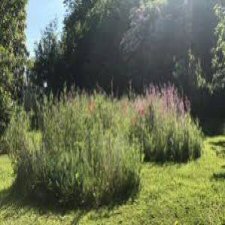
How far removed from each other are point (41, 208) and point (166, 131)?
4442 millimetres

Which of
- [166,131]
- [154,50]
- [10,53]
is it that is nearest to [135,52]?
[154,50]

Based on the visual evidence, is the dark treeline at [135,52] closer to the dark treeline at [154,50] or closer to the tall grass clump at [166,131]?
the dark treeline at [154,50]

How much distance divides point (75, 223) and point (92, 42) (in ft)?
104

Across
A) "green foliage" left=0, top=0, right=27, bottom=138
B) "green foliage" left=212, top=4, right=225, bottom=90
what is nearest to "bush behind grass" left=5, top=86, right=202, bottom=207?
"green foliage" left=212, top=4, right=225, bottom=90

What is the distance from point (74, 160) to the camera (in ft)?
29.3

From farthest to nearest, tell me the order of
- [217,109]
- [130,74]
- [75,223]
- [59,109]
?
[130,74], [217,109], [59,109], [75,223]

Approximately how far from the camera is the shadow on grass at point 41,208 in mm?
8312

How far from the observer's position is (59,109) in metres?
10.3

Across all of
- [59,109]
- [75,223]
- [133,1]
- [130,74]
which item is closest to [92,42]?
[133,1]

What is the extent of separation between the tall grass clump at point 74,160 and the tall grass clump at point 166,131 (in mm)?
1992

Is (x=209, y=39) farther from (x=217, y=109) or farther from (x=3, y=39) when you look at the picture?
(x=3, y=39)

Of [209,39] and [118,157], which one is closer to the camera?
[118,157]

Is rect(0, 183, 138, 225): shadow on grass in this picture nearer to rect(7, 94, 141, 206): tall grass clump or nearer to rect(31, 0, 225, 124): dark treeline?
rect(7, 94, 141, 206): tall grass clump

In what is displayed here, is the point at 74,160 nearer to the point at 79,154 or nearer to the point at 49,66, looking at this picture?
the point at 79,154
